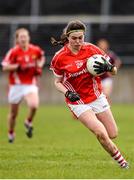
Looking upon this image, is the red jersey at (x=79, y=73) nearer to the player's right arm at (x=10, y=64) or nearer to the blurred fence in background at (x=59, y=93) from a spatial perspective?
the player's right arm at (x=10, y=64)

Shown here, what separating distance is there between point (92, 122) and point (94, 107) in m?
0.43

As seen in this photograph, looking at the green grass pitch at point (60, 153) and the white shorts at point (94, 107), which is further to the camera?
the white shorts at point (94, 107)

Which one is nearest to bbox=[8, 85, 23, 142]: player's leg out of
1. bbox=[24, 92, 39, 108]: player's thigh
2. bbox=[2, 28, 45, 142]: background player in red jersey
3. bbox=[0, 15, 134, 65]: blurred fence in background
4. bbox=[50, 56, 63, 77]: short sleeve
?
bbox=[2, 28, 45, 142]: background player in red jersey

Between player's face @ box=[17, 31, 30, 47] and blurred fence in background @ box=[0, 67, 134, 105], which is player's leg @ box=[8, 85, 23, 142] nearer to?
player's face @ box=[17, 31, 30, 47]

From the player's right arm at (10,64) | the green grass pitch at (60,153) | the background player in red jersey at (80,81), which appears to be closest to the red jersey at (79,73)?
the background player in red jersey at (80,81)

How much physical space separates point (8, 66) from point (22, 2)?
13.5 m

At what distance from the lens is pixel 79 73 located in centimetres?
1205

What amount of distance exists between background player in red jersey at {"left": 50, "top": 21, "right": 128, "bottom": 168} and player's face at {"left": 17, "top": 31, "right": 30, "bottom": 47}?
208 inches

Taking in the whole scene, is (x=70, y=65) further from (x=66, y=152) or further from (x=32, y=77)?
(x=32, y=77)

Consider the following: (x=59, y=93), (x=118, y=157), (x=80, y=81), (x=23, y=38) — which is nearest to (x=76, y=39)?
(x=80, y=81)

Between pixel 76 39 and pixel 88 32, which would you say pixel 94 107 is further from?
pixel 88 32

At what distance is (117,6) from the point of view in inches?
1218

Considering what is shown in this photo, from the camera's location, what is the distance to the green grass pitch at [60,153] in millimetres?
11461

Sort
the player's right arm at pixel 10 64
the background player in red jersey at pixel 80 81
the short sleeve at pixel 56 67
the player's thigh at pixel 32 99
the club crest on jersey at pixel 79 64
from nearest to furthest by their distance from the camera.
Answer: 1. the background player in red jersey at pixel 80 81
2. the club crest on jersey at pixel 79 64
3. the short sleeve at pixel 56 67
4. the player's right arm at pixel 10 64
5. the player's thigh at pixel 32 99
